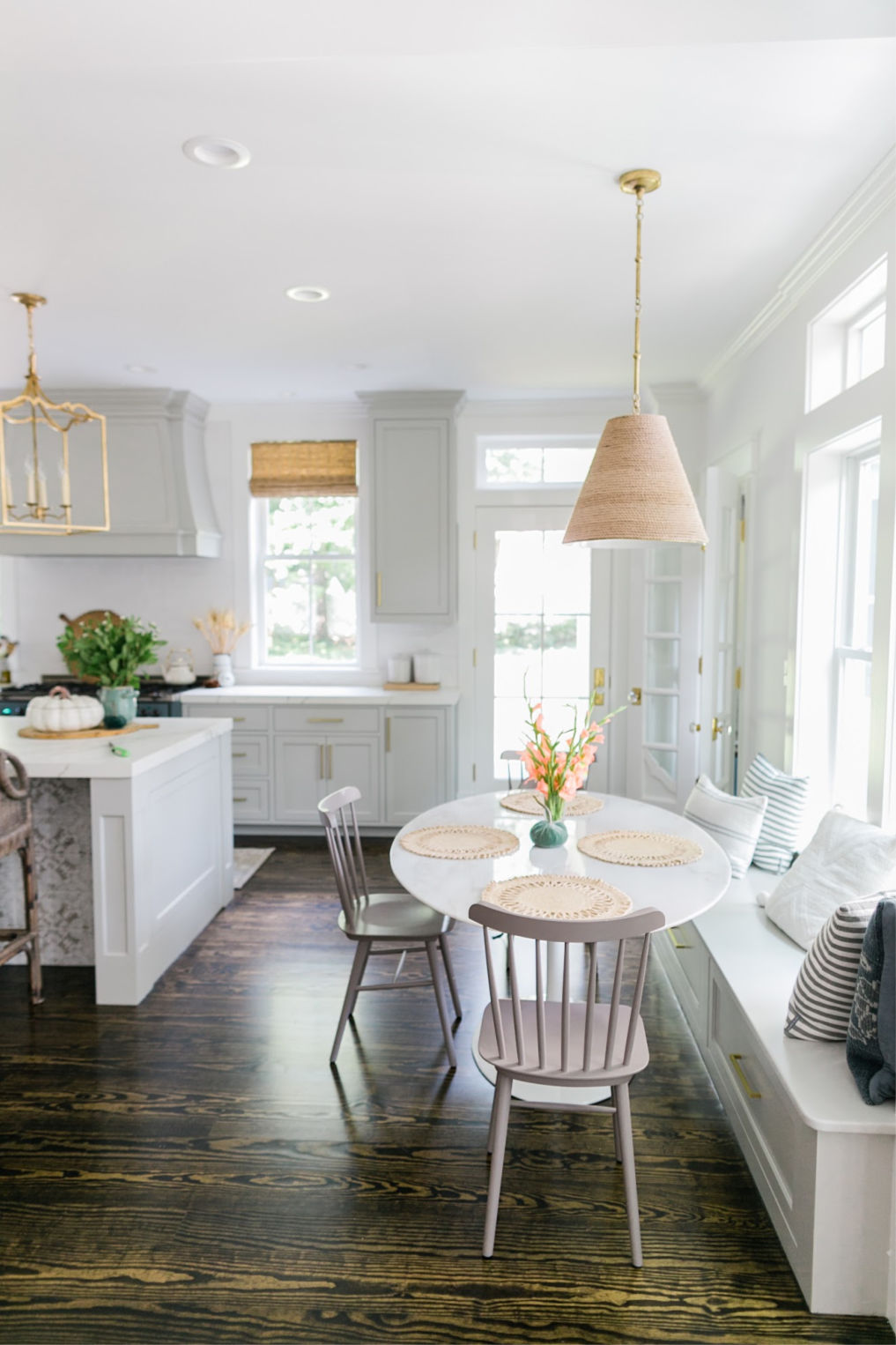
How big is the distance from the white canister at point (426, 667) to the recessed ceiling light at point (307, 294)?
2467mm

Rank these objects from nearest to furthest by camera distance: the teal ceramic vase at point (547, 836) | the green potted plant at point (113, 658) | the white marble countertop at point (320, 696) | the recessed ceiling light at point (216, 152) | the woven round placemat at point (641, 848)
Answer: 1. the recessed ceiling light at point (216, 152)
2. the woven round placemat at point (641, 848)
3. the teal ceramic vase at point (547, 836)
4. the green potted plant at point (113, 658)
5. the white marble countertop at point (320, 696)

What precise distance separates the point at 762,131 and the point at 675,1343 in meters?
2.88

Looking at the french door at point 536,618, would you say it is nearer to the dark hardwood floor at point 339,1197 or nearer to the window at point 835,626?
the window at point 835,626

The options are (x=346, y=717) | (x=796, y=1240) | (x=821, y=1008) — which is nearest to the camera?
(x=796, y=1240)

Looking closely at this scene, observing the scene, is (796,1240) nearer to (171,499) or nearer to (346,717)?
(346,717)

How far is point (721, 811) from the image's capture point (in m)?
3.22

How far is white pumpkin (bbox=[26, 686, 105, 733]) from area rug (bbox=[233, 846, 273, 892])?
1.25 metres

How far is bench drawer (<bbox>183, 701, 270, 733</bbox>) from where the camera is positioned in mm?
5344

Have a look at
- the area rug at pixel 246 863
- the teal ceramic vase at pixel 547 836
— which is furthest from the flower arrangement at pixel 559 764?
the area rug at pixel 246 863

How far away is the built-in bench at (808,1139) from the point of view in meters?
1.79

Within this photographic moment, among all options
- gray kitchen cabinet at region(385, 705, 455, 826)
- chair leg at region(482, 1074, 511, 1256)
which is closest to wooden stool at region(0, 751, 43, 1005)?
chair leg at region(482, 1074, 511, 1256)

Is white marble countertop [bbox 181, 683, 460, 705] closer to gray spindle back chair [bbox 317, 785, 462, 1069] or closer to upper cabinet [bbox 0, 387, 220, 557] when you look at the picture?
upper cabinet [bbox 0, 387, 220, 557]

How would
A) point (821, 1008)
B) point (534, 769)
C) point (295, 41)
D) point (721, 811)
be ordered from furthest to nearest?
1. point (721, 811)
2. point (534, 769)
3. point (821, 1008)
4. point (295, 41)

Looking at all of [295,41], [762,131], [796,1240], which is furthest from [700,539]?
[796,1240]
